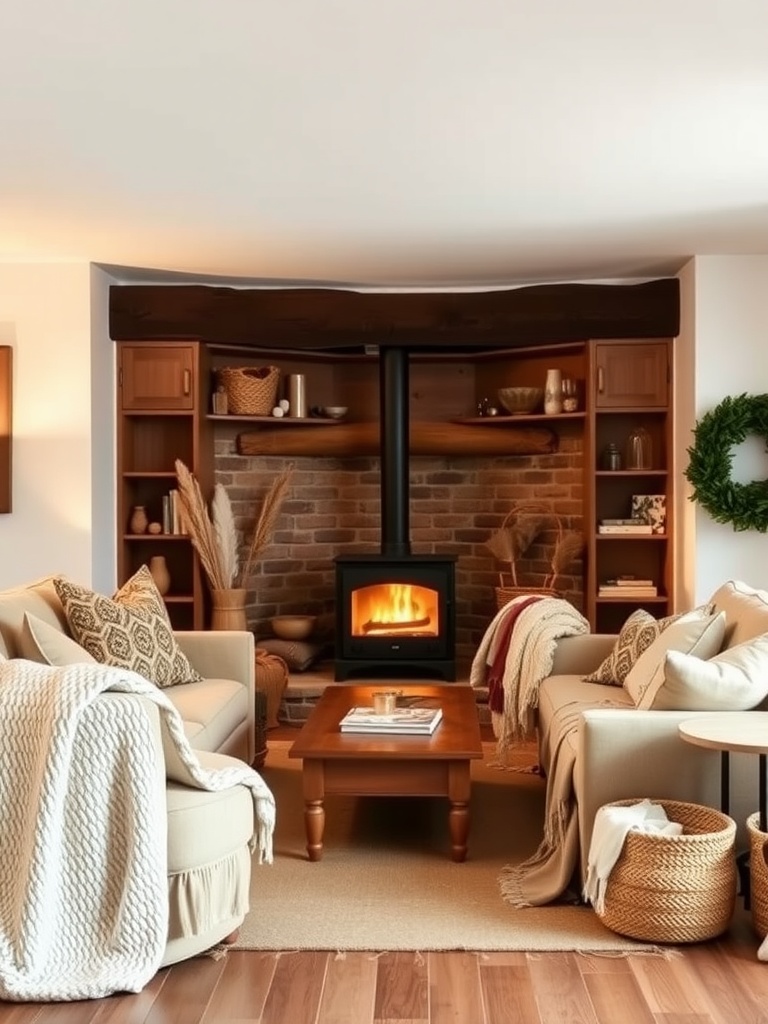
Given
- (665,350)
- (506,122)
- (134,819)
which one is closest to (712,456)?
(665,350)

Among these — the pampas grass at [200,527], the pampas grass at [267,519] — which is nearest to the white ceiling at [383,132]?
the pampas grass at [200,527]

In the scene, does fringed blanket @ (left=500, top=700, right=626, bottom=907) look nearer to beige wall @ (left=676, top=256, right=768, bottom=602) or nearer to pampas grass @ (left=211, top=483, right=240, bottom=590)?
beige wall @ (left=676, top=256, right=768, bottom=602)

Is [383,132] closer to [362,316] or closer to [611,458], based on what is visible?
[362,316]

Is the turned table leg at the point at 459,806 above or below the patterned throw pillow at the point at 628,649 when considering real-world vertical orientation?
below

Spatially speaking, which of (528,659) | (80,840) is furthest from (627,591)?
(80,840)

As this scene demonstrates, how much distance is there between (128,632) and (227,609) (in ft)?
6.96

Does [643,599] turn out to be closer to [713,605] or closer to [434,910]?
[713,605]

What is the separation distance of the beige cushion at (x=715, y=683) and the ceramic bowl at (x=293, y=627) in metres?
3.55

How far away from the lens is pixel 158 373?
6734mm

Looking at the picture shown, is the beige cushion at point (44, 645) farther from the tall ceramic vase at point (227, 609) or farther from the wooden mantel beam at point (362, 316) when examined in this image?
the wooden mantel beam at point (362, 316)

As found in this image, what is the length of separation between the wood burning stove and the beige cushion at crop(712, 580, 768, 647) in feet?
7.09

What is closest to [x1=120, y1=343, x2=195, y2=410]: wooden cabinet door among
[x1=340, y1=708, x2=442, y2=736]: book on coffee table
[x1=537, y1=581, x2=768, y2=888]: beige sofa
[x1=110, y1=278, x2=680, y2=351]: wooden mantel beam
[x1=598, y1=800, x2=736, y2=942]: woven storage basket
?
[x1=110, y1=278, x2=680, y2=351]: wooden mantel beam

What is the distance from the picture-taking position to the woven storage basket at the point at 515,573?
674 centimetres

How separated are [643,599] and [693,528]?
0.54 metres
